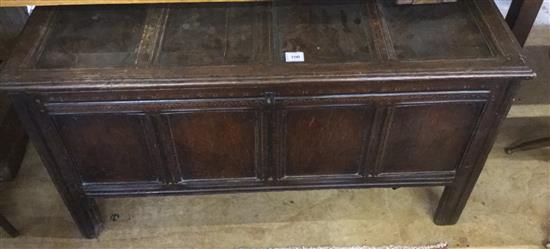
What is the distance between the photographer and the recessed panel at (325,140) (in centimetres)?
116

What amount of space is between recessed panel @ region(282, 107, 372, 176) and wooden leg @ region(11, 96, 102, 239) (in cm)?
57

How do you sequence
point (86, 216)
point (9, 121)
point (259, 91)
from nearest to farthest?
point (259, 91) < point (86, 216) < point (9, 121)

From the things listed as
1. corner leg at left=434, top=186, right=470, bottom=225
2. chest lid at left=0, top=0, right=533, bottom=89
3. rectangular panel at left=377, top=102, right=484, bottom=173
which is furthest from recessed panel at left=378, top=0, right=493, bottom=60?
corner leg at left=434, top=186, right=470, bottom=225

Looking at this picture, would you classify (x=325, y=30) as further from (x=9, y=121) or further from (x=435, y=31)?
(x=9, y=121)

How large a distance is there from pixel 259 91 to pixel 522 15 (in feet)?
2.66

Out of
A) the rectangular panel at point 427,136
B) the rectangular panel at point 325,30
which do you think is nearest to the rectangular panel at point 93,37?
the rectangular panel at point 325,30

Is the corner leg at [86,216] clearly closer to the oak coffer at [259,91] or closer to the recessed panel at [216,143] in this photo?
the oak coffer at [259,91]

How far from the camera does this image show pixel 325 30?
1.18m

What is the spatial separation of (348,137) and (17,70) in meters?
0.80

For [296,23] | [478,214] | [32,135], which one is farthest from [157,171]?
[478,214]

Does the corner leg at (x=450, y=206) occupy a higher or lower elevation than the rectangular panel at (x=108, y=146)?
lower

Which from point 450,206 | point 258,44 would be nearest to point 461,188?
point 450,206

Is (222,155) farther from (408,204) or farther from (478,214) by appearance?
(478,214)

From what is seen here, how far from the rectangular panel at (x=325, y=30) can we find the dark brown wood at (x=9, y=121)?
1.00 metres
